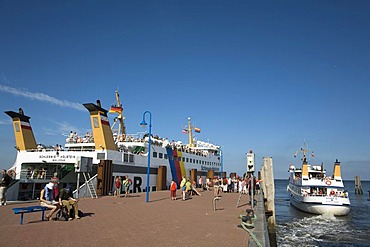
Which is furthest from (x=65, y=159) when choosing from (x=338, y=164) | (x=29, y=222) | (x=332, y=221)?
(x=338, y=164)

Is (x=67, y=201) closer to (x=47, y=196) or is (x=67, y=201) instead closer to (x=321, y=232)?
(x=47, y=196)

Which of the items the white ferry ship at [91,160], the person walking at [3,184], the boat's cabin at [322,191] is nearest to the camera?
the person walking at [3,184]

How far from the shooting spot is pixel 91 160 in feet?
58.2

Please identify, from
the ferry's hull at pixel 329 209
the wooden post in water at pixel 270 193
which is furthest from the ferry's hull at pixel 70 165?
the ferry's hull at pixel 329 209

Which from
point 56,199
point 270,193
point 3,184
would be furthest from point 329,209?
point 3,184

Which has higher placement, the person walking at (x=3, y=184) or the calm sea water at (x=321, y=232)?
the person walking at (x=3, y=184)

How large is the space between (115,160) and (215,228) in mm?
15726

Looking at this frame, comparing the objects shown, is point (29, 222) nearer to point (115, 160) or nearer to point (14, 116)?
point (115, 160)

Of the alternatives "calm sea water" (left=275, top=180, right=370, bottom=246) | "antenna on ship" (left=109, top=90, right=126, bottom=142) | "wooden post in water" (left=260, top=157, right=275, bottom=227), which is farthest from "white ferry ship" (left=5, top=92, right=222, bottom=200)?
"calm sea water" (left=275, top=180, right=370, bottom=246)

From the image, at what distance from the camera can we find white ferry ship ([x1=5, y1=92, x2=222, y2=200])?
66.1ft

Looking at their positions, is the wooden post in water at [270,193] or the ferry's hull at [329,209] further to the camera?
the ferry's hull at [329,209]

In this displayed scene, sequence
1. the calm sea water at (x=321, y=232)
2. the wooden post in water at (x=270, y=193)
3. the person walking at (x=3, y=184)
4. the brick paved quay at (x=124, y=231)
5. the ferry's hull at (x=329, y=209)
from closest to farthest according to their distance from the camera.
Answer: the brick paved quay at (x=124, y=231), the wooden post in water at (x=270, y=193), the person walking at (x=3, y=184), the calm sea water at (x=321, y=232), the ferry's hull at (x=329, y=209)

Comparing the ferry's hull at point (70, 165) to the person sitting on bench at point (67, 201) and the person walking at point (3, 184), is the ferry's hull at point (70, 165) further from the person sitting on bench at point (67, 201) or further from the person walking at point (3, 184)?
the person sitting on bench at point (67, 201)

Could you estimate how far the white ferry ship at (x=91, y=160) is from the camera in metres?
20.1
